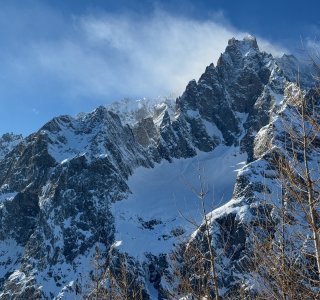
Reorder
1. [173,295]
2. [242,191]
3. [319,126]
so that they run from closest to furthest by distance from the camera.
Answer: [319,126]
[173,295]
[242,191]

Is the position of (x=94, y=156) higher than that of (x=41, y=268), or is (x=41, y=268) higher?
(x=94, y=156)

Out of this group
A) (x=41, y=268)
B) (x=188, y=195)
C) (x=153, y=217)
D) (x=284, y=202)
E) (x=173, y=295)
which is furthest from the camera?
(x=188, y=195)

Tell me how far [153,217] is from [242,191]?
35.8 metres

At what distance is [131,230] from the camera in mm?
161250

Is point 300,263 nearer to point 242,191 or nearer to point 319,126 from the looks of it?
point 319,126

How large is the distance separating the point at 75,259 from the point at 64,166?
39.6 meters

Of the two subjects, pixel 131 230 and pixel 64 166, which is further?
pixel 64 166

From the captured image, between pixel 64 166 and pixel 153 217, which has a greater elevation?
pixel 64 166

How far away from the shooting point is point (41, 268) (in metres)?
157

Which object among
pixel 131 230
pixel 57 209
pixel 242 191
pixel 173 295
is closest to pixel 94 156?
pixel 57 209

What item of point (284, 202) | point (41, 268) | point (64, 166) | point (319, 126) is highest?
point (64, 166)

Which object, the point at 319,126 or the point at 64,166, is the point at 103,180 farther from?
the point at 319,126

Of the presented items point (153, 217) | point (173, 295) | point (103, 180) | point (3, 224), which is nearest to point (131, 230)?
point (153, 217)

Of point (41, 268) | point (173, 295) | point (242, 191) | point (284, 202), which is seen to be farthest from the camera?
point (41, 268)
